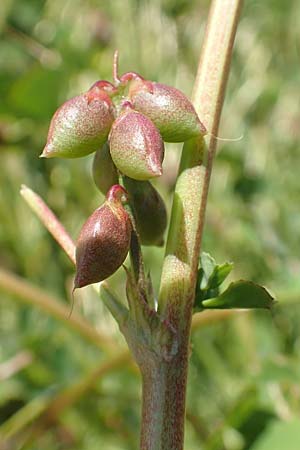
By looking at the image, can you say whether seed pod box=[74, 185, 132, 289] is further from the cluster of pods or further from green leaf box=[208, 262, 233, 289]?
green leaf box=[208, 262, 233, 289]

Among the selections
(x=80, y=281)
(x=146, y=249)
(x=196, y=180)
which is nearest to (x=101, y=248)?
(x=80, y=281)

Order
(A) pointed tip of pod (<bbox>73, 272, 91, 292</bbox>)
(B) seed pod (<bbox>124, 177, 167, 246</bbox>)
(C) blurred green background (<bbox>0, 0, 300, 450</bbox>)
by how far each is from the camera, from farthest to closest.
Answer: (C) blurred green background (<bbox>0, 0, 300, 450</bbox>) < (B) seed pod (<bbox>124, 177, 167, 246</bbox>) < (A) pointed tip of pod (<bbox>73, 272, 91, 292</bbox>)

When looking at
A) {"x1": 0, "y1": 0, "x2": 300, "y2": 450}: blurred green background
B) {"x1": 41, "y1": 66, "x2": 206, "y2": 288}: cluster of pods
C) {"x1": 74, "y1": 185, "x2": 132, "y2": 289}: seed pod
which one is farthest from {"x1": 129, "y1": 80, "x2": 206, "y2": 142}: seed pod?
{"x1": 0, "y1": 0, "x2": 300, "y2": 450}: blurred green background

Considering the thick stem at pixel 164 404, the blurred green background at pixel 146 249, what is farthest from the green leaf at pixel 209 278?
the blurred green background at pixel 146 249

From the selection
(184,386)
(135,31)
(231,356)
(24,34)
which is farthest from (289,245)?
(184,386)

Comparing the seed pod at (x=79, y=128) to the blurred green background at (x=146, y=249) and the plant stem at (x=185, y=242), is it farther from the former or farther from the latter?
the blurred green background at (x=146, y=249)

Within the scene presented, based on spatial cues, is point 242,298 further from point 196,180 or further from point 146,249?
point 146,249
